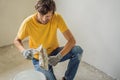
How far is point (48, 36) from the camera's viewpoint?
1.88m

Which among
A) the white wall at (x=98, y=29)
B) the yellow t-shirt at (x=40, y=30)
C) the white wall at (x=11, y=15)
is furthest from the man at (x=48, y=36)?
the white wall at (x=11, y=15)

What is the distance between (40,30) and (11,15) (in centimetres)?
115

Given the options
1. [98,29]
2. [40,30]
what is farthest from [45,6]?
[98,29]

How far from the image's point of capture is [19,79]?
165 cm

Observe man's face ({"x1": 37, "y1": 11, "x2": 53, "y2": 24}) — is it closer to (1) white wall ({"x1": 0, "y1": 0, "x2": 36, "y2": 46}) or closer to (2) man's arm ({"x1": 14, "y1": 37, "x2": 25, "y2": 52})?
(2) man's arm ({"x1": 14, "y1": 37, "x2": 25, "y2": 52})

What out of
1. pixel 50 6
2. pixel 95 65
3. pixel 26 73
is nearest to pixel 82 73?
pixel 95 65

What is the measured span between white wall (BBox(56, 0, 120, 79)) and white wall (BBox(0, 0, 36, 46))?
22.7 inches

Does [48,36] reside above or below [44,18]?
below

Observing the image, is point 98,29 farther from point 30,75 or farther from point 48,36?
point 30,75

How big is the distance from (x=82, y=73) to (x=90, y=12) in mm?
640

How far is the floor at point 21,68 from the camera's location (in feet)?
7.56

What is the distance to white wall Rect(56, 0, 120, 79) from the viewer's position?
2078 mm

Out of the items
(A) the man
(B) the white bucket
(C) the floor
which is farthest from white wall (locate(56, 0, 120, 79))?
(B) the white bucket

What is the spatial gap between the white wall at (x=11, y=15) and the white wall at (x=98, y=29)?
0.58m
